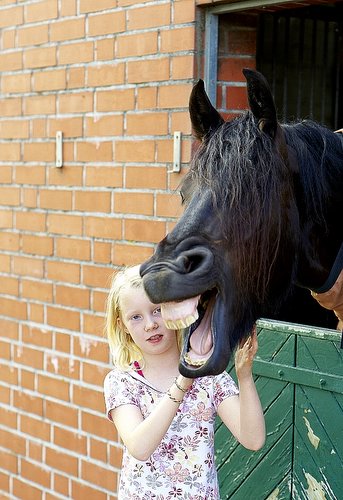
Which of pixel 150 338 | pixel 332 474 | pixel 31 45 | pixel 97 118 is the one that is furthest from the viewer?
pixel 31 45

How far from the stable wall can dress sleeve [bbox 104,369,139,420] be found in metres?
1.14

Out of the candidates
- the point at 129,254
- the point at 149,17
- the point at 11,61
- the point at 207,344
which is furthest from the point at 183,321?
the point at 11,61

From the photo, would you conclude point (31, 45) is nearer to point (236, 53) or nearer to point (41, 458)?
point (236, 53)

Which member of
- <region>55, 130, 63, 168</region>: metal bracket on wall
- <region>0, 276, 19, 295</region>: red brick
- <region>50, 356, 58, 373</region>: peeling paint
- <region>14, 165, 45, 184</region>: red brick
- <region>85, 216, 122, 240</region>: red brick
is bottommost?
<region>50, 356, 58, 373</region>: peeling paint

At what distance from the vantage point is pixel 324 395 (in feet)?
11.7

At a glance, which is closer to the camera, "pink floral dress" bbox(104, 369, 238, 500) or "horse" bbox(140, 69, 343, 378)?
"horse" bbox(140, 69, 343, 378)

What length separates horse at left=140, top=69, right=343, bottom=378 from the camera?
88.7 inches

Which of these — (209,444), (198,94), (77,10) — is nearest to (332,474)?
(209,444)

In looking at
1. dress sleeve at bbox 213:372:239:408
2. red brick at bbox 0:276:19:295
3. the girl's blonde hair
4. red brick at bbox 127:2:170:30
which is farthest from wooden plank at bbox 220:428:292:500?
red brick at bbox 127:2:170:30

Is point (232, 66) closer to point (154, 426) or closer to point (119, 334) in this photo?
point (119, 334)

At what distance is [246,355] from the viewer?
2662 mm

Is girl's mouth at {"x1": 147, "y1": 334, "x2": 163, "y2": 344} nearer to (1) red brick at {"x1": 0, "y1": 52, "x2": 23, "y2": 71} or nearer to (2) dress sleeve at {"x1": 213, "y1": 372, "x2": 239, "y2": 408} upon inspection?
(2) dress sleeve at {"x1": 213, "y1": 372, "x2": 239, "y2": 408}

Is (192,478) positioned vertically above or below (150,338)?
below

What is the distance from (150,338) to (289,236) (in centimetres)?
66
